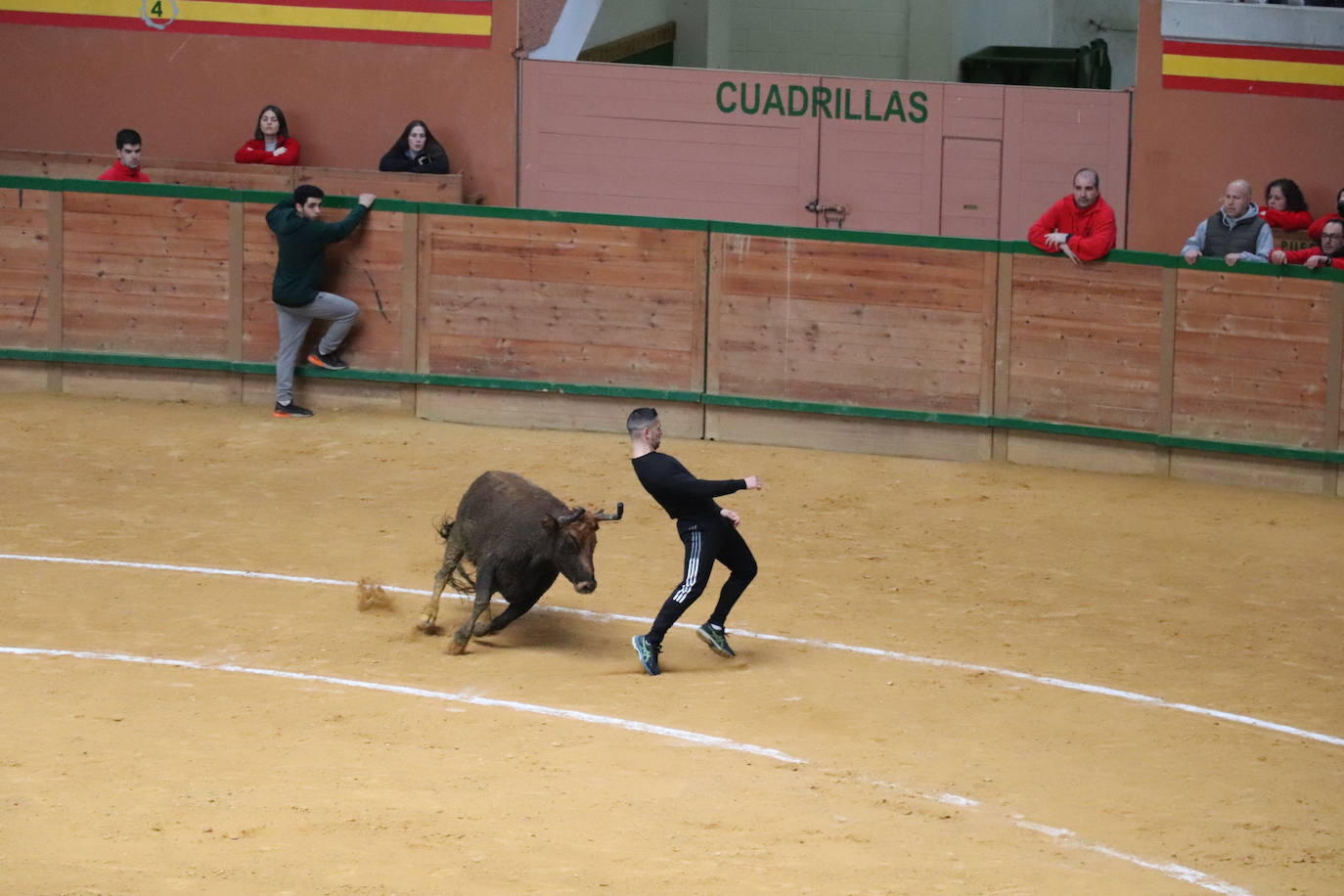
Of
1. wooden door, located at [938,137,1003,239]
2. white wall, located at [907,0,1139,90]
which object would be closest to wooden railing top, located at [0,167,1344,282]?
wooden door, located at [938,137,1003,239]

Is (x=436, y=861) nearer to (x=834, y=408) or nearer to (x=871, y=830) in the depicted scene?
(x=871, y=830)

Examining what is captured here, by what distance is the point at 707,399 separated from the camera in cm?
1692

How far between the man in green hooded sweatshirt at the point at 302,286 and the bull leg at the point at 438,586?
5.93m

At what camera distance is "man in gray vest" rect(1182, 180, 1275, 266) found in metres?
15.8

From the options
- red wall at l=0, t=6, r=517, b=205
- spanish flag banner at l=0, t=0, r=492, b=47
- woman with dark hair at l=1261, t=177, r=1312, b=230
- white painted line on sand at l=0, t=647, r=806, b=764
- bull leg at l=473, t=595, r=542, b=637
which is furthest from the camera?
red wall at l=0, t=6, r=517, b=205

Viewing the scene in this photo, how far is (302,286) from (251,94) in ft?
14.5

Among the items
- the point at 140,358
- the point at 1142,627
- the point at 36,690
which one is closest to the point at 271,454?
the point at 140,358

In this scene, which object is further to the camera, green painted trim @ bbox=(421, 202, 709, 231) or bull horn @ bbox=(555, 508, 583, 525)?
green painted trim @ bbox=(421, 202, 709, 231)

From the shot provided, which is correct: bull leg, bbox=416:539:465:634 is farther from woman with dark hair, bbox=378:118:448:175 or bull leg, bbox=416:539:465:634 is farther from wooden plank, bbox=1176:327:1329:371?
woman with dark hair, bbox=378:118:448:175

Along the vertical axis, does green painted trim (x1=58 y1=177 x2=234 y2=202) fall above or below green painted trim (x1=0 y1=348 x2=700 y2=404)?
above

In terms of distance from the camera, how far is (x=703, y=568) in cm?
1091

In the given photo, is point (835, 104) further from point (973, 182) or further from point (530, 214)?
point (530, 214)

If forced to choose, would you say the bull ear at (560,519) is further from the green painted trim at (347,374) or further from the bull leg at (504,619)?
the green painted trim at (347,374)

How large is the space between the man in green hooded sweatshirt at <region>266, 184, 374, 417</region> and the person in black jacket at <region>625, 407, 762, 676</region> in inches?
267
